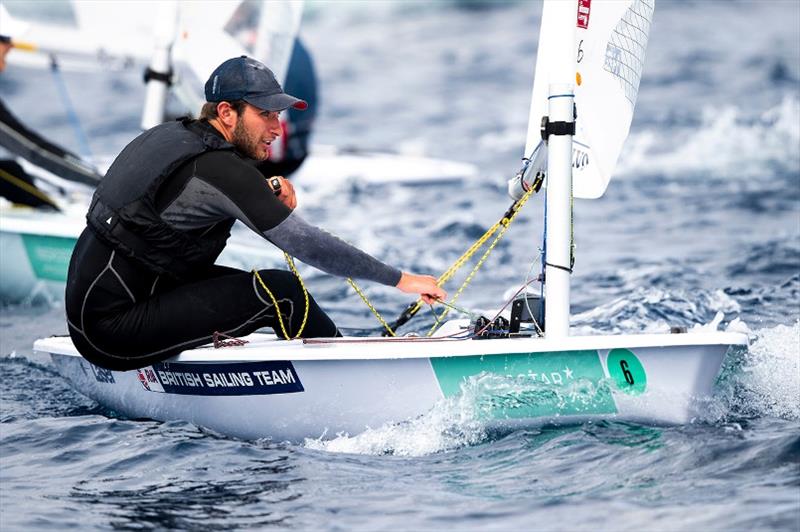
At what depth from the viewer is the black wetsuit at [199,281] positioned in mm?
3791

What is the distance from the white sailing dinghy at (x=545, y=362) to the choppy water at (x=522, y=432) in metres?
0.07

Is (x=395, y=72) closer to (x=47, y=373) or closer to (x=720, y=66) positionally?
(x=720, y=66)

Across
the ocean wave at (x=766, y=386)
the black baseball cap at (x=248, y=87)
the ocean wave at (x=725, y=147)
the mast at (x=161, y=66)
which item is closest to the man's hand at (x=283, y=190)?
the black baseball cap at (x=248, y=87)

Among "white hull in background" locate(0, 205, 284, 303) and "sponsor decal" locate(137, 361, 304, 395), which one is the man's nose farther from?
"white hull in background" locate(0, 205, 284, 303)

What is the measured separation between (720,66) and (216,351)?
47.8 ft

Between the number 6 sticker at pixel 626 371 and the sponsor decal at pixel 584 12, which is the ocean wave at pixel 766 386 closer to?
the number 6 sticker at pixel 626 371

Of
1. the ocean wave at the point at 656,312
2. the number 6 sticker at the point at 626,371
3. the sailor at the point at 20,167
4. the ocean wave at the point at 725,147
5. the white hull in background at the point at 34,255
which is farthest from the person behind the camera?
the ocean wave at the point at 725,147

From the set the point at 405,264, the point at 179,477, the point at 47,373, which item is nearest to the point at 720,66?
the point at 405,264

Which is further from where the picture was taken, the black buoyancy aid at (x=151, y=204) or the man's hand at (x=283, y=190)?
the man's hand at (x=283, y=190)

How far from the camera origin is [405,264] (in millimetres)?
7848

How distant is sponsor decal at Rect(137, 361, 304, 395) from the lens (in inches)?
157

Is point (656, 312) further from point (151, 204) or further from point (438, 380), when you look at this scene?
point (151, 204)

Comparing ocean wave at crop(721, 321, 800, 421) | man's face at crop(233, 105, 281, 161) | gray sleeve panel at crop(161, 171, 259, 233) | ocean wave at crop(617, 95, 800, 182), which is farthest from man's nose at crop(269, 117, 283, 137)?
ocean wave at crop(617, 95, 800, 182)

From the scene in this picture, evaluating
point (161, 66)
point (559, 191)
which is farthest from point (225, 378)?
point (161, 66)
